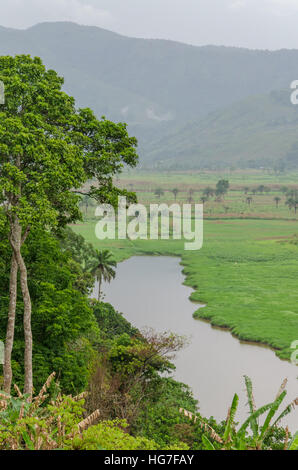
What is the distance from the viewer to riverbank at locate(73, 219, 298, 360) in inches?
2243

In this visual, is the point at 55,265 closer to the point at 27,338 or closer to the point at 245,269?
the point at 27,338

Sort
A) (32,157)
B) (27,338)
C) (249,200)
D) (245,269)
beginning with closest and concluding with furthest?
1. (32,157)
2. (27,338)
3. (245,269)
4. (249,200)

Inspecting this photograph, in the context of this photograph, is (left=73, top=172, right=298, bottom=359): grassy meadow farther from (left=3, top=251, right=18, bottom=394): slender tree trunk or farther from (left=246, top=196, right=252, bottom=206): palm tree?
(left=246, top=196, right=252, bottom=206): palm tree

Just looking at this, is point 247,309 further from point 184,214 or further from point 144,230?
point 184,214

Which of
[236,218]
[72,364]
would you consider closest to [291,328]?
[72,364]

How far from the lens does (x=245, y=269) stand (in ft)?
293

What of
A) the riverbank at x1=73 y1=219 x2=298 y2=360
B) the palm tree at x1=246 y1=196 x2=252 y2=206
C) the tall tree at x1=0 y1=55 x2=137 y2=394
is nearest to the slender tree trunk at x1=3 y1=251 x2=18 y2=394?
the tall tree at x1=0 y1=55 x2=137 y2=394

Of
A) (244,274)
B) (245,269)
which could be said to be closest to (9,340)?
(244,274)

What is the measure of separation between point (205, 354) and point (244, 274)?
3795 cm

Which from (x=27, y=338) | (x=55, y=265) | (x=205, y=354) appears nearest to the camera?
(x=27, y=338)

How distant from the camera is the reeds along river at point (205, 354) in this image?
129 feet

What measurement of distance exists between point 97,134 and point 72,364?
37.8 ft

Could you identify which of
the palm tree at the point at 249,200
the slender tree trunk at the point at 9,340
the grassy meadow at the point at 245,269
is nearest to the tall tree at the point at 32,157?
Answer: the slender tree trunk at the point at 9,340

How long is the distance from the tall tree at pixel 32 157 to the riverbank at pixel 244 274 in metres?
31.5
